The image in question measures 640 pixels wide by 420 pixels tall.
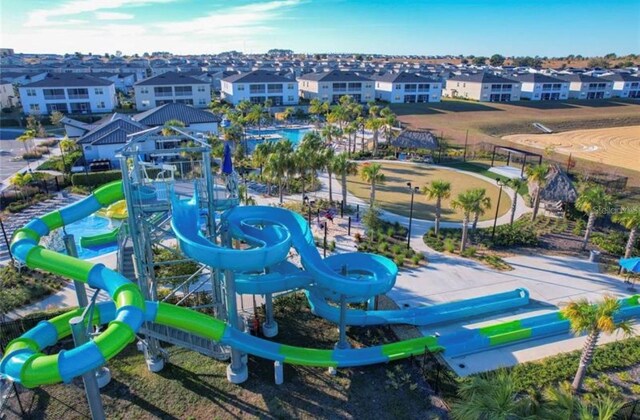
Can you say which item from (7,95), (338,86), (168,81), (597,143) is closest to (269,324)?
(597,143)

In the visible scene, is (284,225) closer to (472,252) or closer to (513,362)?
(513,362)

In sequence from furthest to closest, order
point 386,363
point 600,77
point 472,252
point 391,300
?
1. point 600,77
2. point 472,252
3. point 391,300
4. point 386,363

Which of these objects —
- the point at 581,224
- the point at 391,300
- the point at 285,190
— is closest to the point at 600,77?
the point at 581,224

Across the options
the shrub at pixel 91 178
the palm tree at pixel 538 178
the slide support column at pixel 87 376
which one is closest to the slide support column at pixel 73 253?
the slide support column at pixel 87 376

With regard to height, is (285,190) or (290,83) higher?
(290,83)

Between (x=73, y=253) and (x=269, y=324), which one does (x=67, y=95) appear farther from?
(x=269, y=324)

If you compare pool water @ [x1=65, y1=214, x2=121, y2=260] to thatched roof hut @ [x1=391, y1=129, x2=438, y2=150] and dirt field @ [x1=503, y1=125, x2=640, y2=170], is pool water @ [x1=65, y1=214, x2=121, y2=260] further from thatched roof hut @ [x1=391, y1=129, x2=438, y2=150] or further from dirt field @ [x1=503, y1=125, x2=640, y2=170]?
dirt field @ [x1=503, y1=125, x2=640, y2=170]
